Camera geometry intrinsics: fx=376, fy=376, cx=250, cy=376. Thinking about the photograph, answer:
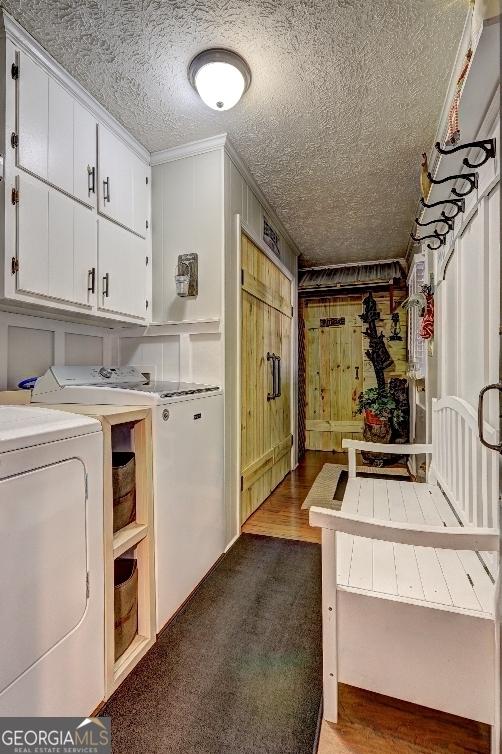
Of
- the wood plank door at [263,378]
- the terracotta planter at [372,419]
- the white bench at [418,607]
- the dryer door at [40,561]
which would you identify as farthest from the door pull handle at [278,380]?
the dryer door at [40,561]

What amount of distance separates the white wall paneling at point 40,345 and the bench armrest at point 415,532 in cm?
163

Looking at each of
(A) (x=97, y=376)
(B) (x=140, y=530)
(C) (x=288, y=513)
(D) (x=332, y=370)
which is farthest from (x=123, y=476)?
(D) (x=332, y=370)

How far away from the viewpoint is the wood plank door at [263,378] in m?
2.79

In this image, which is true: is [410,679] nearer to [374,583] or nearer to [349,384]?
[374,583]

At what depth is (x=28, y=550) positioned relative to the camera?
100cm

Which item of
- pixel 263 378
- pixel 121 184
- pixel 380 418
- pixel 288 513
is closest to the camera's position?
pixel 121 184

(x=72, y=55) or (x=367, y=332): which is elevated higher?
(x=72, y=55)

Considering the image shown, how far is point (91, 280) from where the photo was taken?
200 centimetres

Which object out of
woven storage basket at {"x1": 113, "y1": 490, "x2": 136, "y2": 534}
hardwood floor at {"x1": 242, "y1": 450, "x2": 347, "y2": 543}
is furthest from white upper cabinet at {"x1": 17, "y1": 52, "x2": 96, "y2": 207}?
hardwood floor at {"x1": 242, "y1": 450, "x2": 347, "y2": 543}

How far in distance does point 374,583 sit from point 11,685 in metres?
1.05

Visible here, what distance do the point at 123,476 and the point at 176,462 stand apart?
335mm

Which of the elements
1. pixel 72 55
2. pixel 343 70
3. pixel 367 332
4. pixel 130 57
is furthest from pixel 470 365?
pixel 367 332

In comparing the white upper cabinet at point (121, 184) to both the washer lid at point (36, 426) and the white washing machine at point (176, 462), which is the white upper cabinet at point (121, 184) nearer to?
the white washing machine at point (176, 462)

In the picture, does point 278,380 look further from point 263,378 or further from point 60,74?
point 60,74
